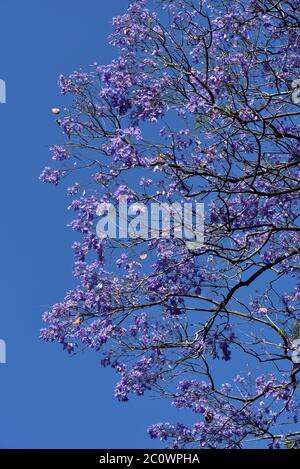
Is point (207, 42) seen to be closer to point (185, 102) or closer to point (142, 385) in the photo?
point (185, 102)

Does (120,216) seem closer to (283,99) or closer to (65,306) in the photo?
(65,306)

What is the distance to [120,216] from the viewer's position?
13641 mm
